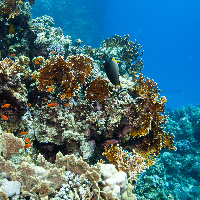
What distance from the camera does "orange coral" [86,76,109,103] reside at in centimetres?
431

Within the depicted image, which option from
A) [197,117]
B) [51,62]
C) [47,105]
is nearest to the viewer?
[47,105]

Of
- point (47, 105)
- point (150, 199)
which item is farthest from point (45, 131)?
point (150, 199)

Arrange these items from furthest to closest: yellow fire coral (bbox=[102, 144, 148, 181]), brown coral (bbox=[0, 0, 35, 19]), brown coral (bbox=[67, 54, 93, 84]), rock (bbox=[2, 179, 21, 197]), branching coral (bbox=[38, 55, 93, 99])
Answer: brown coral (bbox=[0, 0, 35, 19])
brown coral (bbox=[67, 54, 93, 84])
branching coral (bbox=[38, 55, 93, 99])
yellow fire coral (bbox=[102, 144, 148, 181])
rock (bbox=[2, 179, 21, 197])

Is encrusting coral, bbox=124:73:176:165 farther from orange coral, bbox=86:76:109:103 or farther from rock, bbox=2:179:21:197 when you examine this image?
rock, bbox=2:179:21:197

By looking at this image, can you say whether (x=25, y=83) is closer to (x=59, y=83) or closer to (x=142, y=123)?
(x=59, y=83)

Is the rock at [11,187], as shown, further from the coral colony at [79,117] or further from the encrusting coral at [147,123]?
the encrusting coral at [147,123]

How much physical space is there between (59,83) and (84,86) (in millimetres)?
769

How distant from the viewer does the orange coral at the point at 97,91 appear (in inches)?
170

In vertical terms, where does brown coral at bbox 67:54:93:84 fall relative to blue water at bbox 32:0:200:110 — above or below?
below

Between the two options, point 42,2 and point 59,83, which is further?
point 42,2

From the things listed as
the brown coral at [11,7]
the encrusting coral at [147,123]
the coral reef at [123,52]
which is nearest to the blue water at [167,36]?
the coral reef at [123,52]

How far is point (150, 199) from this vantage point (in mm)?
7477

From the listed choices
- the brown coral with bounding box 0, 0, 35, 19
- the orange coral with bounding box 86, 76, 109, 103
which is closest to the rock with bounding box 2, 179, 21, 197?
the orange coral with bounding box 86, 76, 109, 103

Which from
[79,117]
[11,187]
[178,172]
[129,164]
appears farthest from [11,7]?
[178,172]
